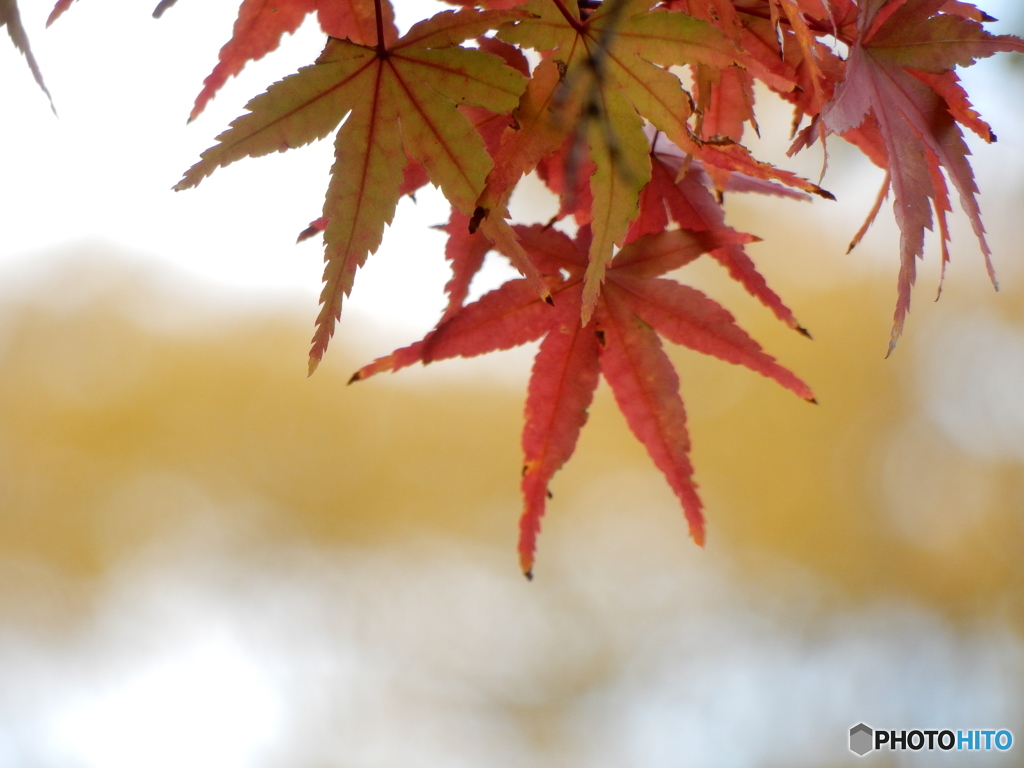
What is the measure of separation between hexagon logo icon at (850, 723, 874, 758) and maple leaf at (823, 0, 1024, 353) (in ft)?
10.1

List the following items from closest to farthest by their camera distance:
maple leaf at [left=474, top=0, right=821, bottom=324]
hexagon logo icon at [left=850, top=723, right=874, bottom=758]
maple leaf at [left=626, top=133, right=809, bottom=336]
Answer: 1. maple leaf at [left=474, top=0, right=821, bottom=324]
2. maple leaf at [left=626, top=133, right=809, bottom=336]
3. hexagon logo icon at [left=850, top=723, right=874, bottom=758]

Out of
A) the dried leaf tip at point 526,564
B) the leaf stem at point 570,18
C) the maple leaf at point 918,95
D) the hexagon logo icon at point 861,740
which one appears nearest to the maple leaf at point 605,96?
the leaf stem at point 570,18

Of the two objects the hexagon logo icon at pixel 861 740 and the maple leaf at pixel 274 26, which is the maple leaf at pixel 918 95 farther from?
the hexagon logo icon at pixel 861 740

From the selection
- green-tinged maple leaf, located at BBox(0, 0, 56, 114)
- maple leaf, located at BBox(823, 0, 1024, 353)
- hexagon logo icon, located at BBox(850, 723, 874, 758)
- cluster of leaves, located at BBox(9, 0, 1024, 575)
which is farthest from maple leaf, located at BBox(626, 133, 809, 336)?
hexagon logo icon, located at BBox(850, 723, 874, 758)

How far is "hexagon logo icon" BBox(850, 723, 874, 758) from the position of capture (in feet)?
9.95

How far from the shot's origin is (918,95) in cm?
60

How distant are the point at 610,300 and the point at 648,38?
0.27 metres

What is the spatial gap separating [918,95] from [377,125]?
1.47 feet

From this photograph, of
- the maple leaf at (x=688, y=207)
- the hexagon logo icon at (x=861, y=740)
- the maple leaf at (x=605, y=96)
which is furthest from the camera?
the hexagon logo icon at (x=861, y=740)

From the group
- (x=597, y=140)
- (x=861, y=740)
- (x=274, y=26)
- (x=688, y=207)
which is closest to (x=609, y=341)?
(x=688, y=207)

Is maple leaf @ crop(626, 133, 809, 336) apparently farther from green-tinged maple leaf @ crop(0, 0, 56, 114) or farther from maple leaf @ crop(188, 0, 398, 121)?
green-tinged maple leaf @ crop(0, 0, 56, 114)

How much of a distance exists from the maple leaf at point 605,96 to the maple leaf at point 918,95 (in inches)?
5.1

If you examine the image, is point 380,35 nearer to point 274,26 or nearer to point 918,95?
point 274,26

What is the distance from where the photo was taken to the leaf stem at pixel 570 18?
0.51m
